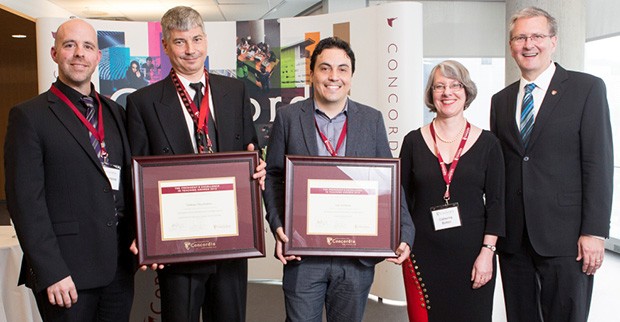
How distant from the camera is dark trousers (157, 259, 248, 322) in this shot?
7.48 ft

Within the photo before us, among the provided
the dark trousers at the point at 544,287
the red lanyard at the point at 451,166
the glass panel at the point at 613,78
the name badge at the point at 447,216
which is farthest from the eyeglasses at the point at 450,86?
the glass panel at the point at 613,78

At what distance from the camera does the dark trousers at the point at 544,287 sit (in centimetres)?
246

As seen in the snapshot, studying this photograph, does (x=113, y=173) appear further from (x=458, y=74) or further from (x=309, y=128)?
(x=458, y=74)

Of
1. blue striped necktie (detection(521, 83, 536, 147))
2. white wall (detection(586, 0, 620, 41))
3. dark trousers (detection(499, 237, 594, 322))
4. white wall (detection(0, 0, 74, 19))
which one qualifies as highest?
white wall (detection(0, 0, 74, 19))

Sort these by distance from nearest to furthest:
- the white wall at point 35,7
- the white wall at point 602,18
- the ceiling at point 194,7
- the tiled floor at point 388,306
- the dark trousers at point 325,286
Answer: the dark trousers at point 325,286, the tiled floor at point 388,306, the white wall at point 602,18, the white wall at point 35,7, the ceiling at point 194,7

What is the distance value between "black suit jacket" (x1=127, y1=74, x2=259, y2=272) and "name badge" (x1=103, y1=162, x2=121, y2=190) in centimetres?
10

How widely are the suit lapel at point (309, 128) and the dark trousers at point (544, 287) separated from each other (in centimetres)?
113

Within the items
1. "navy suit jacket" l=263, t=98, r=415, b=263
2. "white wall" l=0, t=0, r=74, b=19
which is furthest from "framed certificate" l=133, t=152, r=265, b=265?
"white wall" l=0, t=0, r=74, b=19

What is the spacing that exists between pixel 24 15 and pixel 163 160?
334 inches

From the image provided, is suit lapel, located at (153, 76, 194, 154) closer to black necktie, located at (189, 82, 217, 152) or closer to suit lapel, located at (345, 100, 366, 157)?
black necktie, located at (189, 82, 217, 152)

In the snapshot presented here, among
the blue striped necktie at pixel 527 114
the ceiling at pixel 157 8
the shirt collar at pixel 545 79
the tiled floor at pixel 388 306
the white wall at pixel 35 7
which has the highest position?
the ceiling at pixel 157 8

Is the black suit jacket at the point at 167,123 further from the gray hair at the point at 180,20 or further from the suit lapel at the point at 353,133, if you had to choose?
the suit lapel at the point at 353,133

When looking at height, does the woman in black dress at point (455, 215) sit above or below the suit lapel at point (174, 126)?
below

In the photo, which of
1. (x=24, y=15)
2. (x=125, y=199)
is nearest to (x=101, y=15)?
(x=24, y=15)
